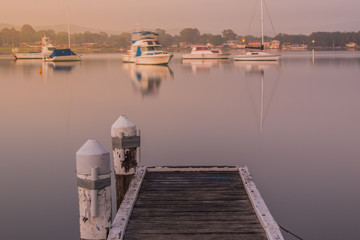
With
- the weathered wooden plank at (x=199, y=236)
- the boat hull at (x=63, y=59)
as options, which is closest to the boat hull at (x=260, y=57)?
the boat hull at (x=63, y=59)

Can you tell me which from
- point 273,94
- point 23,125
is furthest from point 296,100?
point 23,125

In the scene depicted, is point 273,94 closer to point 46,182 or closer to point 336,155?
point 336,155

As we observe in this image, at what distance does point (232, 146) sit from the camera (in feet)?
52.7

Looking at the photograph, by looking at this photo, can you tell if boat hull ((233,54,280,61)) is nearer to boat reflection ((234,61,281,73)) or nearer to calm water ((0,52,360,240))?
boat reflection ((234,61,281,73))

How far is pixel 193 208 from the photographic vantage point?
7141mm

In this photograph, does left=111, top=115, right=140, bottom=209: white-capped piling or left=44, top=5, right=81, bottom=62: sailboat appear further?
left=44, top=5, right=81, bottom=62: sailboat

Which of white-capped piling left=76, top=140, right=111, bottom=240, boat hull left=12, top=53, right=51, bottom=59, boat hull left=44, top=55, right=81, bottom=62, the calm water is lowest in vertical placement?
the calm water

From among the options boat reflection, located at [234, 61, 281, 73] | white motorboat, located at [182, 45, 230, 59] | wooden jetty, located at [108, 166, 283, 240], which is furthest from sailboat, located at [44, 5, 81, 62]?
wooden jetty, located at [108, 166, 283, 240]

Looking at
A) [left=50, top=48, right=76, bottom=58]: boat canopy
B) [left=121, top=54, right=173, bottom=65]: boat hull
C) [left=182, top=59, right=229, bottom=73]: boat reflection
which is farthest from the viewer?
[left=50, top=48, right=76, bottom=58]: boat canopy

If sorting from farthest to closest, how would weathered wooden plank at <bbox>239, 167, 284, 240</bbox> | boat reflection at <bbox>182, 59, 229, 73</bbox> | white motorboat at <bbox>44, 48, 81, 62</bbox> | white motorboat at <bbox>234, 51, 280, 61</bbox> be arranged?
white motorboat at <bbox>44, 48, 81, 62</bbox>
white motorboat at <bbox>234, 51, 280, 61</bbox>
boat reflection at <bbox>182, 59, 229, 73</bbox>
weathered wooden plank at <bbox>239, 167, 284, 240</bbox>

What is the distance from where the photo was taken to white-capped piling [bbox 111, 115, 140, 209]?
27.8 feet

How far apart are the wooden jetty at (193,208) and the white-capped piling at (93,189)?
0.91 feet

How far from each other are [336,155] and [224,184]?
299 inches

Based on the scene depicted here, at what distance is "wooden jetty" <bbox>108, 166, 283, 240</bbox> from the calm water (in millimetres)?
1734
